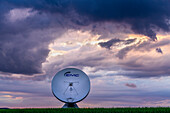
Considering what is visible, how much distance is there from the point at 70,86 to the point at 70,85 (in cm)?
17

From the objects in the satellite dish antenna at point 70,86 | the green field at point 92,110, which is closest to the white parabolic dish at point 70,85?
the satellite dish antenna at point 70,86

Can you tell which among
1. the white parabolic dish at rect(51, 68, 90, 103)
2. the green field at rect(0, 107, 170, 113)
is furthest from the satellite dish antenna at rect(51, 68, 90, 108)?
the green field at rect(0, 107, 170, 113)

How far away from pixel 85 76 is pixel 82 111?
336 inches

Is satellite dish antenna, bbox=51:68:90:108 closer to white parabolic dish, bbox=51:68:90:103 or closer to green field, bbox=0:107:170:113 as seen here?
white parabolic dish, bbox=51:68:90:103

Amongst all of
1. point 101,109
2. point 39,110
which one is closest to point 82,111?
point 101,109

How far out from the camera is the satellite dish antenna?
130ft

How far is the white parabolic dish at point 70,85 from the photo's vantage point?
3950 centimetres

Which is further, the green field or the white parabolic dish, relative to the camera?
the white parabolic dish

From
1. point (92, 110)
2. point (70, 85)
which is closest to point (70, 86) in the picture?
point (70, 85)

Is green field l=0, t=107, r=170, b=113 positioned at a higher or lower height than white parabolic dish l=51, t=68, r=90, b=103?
lower

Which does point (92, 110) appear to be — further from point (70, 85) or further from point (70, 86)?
point (70, 85)

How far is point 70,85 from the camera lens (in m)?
40.4

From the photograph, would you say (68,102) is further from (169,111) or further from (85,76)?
(169,111)

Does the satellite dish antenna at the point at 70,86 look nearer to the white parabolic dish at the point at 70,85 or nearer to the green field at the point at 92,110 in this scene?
the white parabolic dish at the point at 70,85
